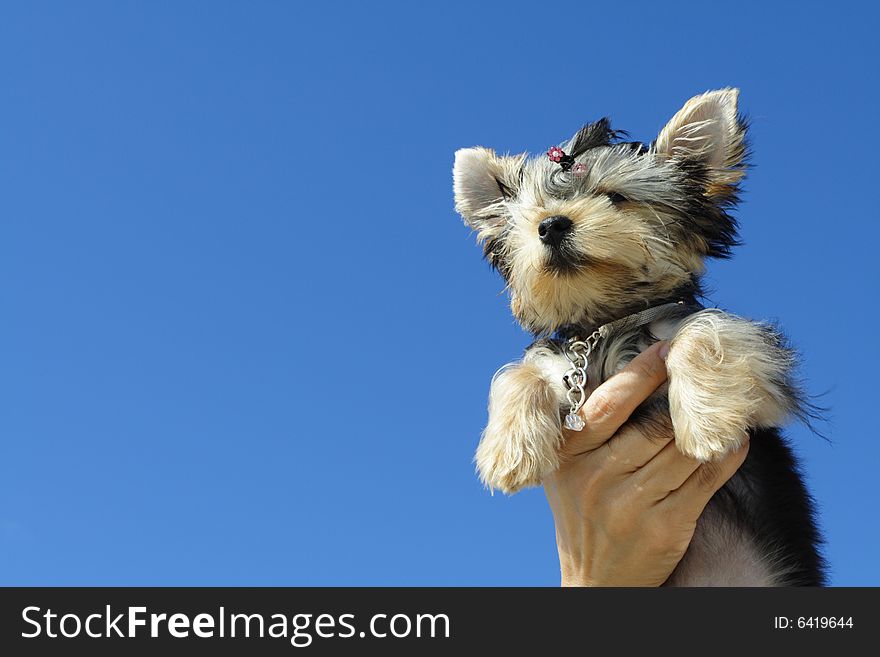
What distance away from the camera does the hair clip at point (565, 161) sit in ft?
16.8

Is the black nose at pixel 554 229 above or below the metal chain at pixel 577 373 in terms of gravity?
above

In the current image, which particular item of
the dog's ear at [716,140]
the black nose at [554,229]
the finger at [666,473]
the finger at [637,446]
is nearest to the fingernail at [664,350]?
the finger at [637,446]

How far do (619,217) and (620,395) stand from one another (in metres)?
1.10

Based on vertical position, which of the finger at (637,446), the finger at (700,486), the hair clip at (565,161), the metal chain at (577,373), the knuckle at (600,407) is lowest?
the finger at (700,486)

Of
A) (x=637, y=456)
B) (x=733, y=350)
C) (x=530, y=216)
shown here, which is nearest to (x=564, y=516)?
(x=637, y=456)

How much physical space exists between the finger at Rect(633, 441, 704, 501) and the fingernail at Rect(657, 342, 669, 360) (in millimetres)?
513

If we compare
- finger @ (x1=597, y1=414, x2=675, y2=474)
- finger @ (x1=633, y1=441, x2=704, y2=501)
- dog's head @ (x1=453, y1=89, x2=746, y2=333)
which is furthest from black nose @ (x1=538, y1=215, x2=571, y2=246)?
finger @ (x1=633, y1=441, x2=704, y2=501)

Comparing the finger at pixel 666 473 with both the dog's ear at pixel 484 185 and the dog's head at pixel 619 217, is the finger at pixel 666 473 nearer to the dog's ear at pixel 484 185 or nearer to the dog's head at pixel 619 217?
the dog's head at pixel 619 217

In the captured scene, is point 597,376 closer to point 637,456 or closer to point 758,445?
point 637,456

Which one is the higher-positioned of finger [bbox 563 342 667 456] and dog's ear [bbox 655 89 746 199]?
dog's ear [bbox 655 89 746 199]

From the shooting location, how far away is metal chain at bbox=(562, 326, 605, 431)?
4715mm

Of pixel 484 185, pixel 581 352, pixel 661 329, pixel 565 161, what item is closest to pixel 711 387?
pixel 661 329

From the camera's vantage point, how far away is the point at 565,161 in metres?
5.23

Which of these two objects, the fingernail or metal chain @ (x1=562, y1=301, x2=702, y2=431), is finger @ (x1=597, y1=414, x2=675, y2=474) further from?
the fingernail
